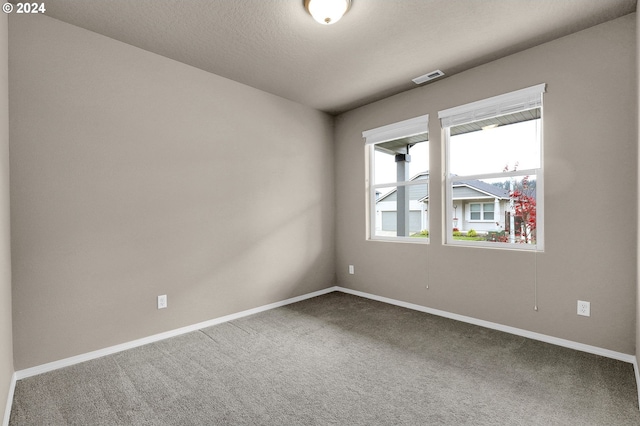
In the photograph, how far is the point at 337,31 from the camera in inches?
101

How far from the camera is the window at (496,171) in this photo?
292cm

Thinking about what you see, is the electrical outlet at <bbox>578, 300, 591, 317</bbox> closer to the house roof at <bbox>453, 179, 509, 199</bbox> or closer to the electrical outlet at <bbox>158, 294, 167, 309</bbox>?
the house roof at <bbox>453, 179, 509, 199</bbox>

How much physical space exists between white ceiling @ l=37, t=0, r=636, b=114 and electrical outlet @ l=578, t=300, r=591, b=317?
7.23ft

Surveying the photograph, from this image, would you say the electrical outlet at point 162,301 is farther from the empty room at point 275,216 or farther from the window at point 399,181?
the window at point 399,181

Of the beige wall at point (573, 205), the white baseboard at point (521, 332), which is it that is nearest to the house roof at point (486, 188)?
the beige wall at point (573, 205)

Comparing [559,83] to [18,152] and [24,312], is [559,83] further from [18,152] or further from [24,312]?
[24,312]

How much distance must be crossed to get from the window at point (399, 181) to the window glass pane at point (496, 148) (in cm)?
37

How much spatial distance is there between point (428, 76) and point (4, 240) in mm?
3716

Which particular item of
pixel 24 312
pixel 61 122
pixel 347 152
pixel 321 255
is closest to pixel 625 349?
pixel 321 255

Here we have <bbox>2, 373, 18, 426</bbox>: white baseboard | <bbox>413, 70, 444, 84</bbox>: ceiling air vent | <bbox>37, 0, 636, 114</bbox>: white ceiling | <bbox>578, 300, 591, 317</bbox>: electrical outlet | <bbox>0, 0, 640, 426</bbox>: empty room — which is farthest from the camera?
<bbox>413, 70, 444, 84</bbox>: ceiling air vent

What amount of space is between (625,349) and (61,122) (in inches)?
180

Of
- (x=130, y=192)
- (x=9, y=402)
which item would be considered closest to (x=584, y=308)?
(x=130, y=192)

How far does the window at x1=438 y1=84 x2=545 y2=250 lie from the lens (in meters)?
2.92

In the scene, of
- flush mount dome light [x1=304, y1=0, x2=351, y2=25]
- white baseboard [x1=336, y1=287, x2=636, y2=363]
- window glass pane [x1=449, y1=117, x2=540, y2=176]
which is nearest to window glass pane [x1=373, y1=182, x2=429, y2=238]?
window glass pane [x1=449, y1=117, x2=540, y2=176]
